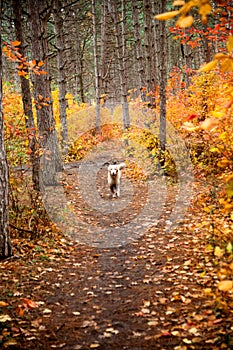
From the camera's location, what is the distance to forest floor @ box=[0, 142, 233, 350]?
11.6 ft

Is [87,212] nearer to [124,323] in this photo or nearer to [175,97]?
[124,323]

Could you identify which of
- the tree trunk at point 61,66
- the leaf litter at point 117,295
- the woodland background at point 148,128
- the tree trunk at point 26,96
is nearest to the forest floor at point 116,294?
the leaf litter at point 117,295

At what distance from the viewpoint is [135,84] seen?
149ft

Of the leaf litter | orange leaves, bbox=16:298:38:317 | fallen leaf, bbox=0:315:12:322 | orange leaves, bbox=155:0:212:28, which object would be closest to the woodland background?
orange leaves, bbox=155:0:212:28

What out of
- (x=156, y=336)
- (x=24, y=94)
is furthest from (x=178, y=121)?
(x=156, y=336)

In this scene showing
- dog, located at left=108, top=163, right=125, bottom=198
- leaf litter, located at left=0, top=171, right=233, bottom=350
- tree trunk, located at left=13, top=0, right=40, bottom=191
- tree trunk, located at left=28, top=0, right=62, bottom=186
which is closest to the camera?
leaf litter, located at left=0, top=171, right=233, bottom=350

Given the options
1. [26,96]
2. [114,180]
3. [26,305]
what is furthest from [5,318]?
[114,180]

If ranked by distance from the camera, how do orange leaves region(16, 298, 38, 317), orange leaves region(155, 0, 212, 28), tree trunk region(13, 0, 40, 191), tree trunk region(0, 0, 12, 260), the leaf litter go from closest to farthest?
orange leaves region(155, 0, 212, 28)
the leaf litter
orange leaves region(16, 298, 38, 317)
tree trunk region(0, 0, 12, 260)
tree trunk region(13, 0, 40, 191)

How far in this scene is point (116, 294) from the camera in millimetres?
4746

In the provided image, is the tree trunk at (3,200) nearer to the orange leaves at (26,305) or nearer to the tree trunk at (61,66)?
the orange leaves at (26,305)

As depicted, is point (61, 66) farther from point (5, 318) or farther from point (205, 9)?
point (205, 9)

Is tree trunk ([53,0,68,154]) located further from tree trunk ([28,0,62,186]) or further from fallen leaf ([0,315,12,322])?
fallen leaf ([0,315,12,322])

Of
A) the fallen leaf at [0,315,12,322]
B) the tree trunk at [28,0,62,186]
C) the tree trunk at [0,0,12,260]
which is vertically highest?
the tree trunk at [28,0,62,186]

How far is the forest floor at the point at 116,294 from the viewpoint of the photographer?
3525 millimetres
